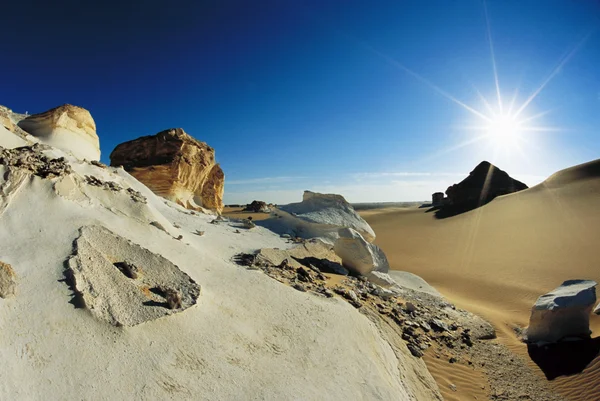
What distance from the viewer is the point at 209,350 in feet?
10.3

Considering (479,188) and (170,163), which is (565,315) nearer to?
(170,163)

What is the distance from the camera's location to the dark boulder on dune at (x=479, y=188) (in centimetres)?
3666

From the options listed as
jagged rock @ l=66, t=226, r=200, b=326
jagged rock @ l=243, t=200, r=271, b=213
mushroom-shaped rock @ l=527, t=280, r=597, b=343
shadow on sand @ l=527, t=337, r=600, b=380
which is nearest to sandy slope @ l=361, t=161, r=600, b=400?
shadow on sand @ l=527, t=337, r=600, b=380

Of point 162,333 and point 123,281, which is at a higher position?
point 123,281

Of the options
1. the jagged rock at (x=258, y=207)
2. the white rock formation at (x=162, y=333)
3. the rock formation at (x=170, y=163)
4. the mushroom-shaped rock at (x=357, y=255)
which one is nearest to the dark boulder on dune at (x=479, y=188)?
the jagged rock at (x=258, y=207)

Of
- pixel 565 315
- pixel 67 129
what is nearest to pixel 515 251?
pixel 565 315

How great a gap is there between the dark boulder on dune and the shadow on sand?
104 ft

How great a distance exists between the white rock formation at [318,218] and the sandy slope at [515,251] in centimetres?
439

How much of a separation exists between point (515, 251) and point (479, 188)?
23.9 metres

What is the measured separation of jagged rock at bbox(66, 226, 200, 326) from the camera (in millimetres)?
3062

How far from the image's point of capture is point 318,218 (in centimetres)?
1130

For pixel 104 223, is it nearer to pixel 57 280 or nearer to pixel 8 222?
pixel 8 222

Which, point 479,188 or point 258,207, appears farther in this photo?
point 258,207

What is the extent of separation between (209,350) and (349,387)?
158 centimetres
